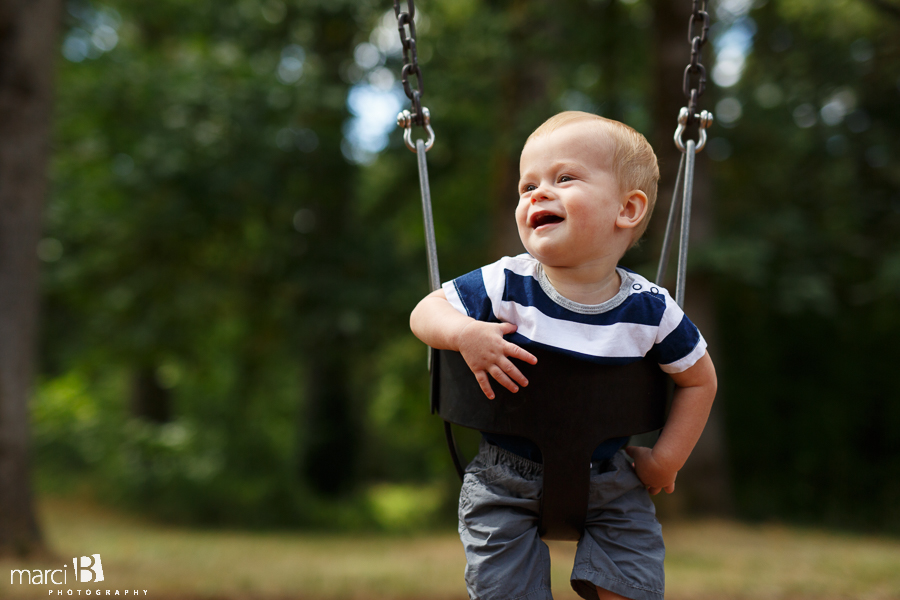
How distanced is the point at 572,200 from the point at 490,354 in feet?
1.28

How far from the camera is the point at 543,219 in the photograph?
5.41 ft

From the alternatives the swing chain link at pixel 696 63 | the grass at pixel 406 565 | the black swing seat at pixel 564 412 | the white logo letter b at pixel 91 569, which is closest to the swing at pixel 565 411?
the black swing seat at pixel 564 412

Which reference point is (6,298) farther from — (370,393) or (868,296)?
(370,393)

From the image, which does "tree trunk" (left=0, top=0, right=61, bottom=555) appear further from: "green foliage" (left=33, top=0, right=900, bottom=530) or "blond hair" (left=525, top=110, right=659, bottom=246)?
"blond hair" (left=525, top=110, right=659, bottom=246)

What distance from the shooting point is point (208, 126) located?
822cm

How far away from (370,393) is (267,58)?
341 inches

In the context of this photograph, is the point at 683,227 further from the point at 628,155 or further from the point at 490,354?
the point at 490,354

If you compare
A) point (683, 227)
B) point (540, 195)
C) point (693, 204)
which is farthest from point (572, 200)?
point (693, 204)

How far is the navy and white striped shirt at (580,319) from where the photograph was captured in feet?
5.32

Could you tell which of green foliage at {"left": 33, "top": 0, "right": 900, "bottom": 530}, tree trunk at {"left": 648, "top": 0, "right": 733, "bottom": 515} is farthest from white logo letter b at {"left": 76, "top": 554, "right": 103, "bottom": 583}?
tree trunk at {"left": 648, "top": 0, "right": 733, "bottom": 515}

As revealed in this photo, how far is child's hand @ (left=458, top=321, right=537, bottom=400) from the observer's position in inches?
60.7

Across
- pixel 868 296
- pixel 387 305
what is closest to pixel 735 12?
pixel 868 296

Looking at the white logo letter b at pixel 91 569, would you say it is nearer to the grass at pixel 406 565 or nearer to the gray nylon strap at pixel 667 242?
the grass at pixel 406 565

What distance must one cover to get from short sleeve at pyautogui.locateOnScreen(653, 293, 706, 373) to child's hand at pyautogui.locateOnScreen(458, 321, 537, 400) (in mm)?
342
